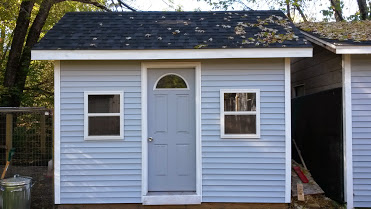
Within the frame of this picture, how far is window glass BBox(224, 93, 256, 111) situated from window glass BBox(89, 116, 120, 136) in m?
2.00

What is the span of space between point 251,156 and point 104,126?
8.85 ft

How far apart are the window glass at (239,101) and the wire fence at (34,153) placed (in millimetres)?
3183

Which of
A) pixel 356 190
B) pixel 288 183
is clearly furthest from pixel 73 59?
pixel 356 190

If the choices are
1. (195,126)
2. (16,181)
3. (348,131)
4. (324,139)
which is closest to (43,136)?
(16,181)

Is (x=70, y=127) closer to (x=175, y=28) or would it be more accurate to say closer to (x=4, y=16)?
(x=175, y=28)

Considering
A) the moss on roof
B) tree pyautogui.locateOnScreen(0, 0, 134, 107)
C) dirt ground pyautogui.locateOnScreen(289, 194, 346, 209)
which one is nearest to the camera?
dirt ground pyautogui.locateOnScreen(289, 194, 346, 209)

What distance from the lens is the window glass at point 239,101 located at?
611cm

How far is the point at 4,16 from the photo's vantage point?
42.0 feet

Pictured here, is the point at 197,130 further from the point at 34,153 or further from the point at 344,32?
the point at 344,32

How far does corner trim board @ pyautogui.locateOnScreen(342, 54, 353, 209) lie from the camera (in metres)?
6.03

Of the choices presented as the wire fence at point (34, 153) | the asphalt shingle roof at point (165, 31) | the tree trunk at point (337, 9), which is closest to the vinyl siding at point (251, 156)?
the asphalt shingle roof at point (165, 31)

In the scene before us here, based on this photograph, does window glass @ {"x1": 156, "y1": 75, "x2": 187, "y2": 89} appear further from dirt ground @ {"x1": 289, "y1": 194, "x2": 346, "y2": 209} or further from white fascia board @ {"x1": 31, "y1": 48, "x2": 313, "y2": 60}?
dirt ground @ {"x1": 289, "y1": 194, "x2": 346, "y2": 209}

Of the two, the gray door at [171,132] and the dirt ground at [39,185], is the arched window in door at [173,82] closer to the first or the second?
the gray door at [171,132]

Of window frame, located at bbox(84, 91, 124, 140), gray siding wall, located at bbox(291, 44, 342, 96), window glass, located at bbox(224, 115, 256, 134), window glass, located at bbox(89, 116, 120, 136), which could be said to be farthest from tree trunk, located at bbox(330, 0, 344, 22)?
window glass, located at bbox(89, 116, 120, 136)
